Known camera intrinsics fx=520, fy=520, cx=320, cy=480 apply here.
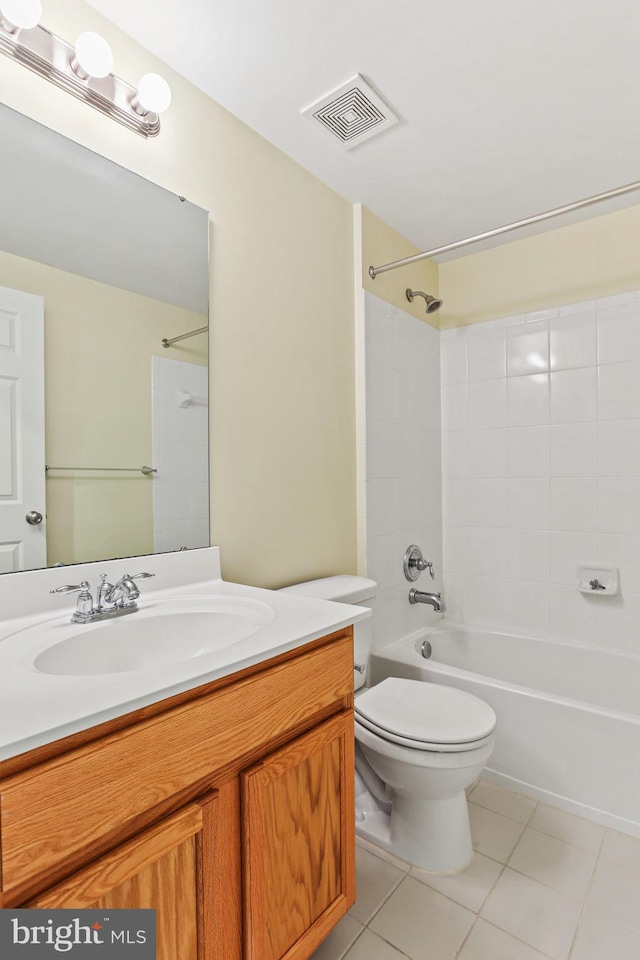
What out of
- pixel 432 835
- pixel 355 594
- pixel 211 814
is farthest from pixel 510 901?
pixel 211 814

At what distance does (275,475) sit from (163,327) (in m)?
0.61

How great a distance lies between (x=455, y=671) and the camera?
200 centimetres

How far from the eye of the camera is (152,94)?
4.23ft

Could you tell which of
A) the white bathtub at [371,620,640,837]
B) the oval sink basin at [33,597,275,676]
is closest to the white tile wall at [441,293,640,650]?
the white bathtub at [371,620,640,837]

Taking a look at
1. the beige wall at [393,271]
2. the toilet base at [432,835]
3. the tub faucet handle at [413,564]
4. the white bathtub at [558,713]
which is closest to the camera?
the toilet base at [432,835]

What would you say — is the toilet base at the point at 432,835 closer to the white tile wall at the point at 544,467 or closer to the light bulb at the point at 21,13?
the white tile wall at the point at 544,467

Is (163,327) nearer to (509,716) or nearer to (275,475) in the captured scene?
(275,475)

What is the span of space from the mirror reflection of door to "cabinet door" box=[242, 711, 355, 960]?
68cm

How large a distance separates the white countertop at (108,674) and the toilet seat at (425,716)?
50 centimetres

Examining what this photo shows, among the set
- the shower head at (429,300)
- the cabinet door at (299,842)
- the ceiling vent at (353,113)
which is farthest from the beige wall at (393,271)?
the cabinet door at (299,842)

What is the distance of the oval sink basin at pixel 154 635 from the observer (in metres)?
1.02

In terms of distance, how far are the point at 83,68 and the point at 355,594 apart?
5.23 feet

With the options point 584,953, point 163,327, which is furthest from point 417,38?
point 584,953

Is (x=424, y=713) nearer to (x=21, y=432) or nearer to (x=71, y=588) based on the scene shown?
(x=71, y=588)
